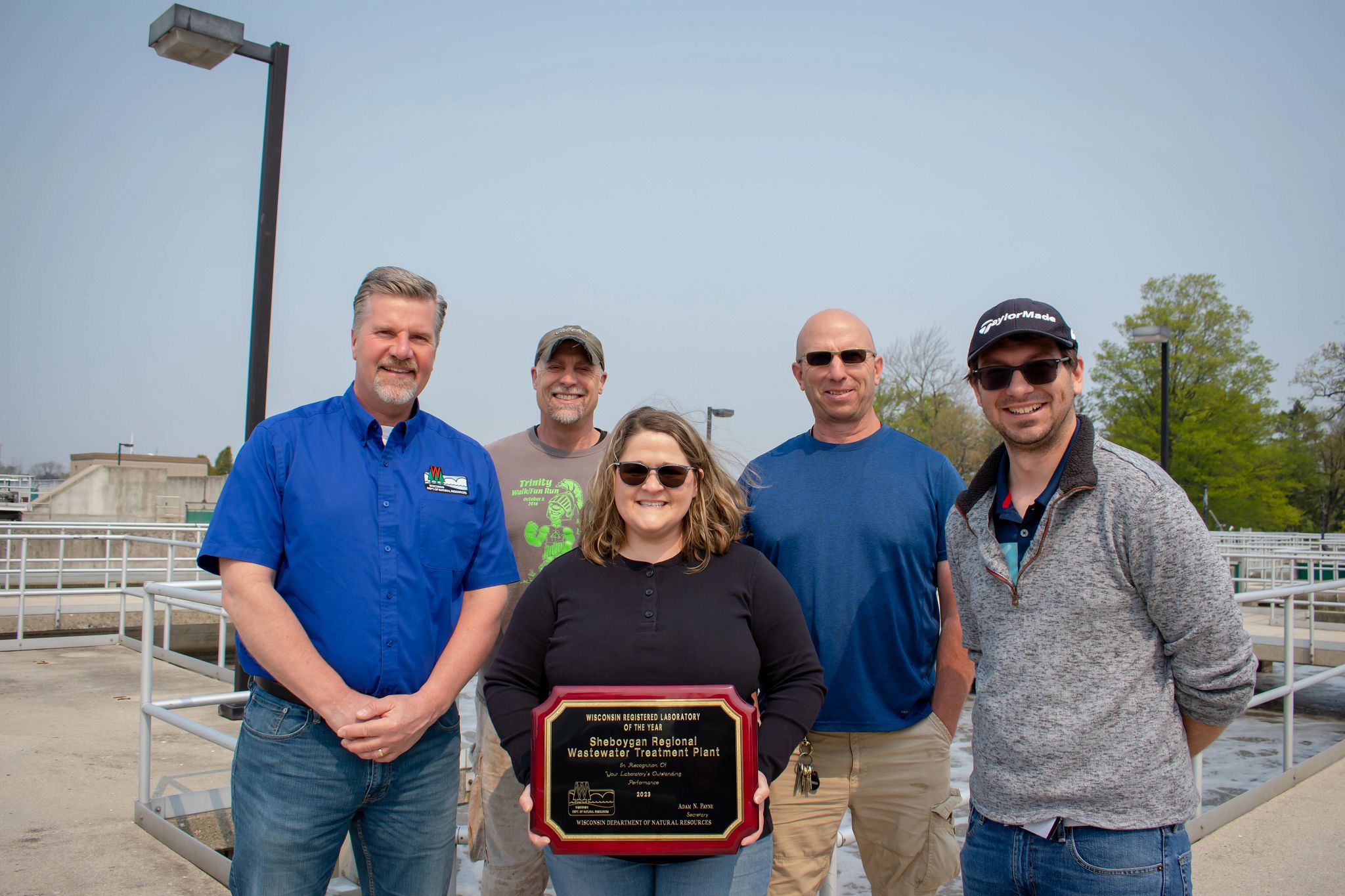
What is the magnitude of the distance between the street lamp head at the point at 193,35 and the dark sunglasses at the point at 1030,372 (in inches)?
246

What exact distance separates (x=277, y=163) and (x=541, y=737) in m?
5.88

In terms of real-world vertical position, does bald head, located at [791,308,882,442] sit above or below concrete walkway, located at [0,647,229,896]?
above

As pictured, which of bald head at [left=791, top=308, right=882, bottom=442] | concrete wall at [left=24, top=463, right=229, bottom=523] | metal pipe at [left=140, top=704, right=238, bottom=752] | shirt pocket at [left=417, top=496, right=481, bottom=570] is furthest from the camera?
concrete wall at [left=24, top=463, right=229, bottom=523]

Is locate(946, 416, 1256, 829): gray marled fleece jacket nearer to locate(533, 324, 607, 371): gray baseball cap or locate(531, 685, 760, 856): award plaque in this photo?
locate(531, 685, 760, 856): award plaque

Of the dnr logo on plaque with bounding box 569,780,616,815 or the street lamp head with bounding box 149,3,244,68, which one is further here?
the street lamp head with bounding box 149,3,244,68

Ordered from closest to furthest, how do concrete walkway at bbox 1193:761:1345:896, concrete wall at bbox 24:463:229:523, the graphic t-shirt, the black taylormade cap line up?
the black taylormade cap
the graphic t-shirt
concrete walkway at bbox 1193:761:1345:896
concrete wall at bbox 24:463:229:523

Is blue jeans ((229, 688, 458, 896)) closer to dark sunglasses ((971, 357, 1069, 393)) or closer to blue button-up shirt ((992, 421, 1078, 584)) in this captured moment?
blue button-up shirt ((992, 421, 1078, 584))

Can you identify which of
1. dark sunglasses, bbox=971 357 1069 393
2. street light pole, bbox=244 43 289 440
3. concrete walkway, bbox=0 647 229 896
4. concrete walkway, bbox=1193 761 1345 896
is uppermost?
street light pole, bbox=244 43 289 440

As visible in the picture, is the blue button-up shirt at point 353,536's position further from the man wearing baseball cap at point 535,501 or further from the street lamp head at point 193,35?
the street lamp head at point 193,35

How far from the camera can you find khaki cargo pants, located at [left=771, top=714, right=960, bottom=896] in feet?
9.82

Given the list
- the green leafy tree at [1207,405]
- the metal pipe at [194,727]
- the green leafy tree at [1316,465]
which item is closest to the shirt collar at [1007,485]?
the metal pipe at [194,727]

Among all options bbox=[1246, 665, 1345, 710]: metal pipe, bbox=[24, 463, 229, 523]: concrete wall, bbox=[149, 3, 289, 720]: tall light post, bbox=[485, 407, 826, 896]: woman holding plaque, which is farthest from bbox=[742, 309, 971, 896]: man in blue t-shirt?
bbox=[24, 463, 229, 523]: concrete wall

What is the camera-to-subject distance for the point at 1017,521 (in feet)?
7.55

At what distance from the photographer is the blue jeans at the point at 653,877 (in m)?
2.34
